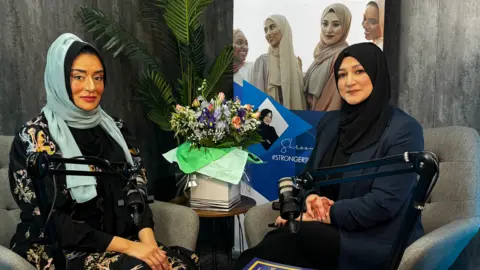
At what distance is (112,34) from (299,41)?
1.23m

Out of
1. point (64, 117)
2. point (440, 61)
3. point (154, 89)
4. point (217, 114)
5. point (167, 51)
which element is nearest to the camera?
point (64, 117)

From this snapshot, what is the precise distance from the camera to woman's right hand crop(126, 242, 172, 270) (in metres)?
1.73

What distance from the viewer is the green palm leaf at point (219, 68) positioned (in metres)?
2.86

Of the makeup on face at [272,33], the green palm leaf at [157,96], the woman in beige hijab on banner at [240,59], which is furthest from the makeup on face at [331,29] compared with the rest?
the green palm leaf at [157,96]

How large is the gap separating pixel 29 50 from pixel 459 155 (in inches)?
94.4

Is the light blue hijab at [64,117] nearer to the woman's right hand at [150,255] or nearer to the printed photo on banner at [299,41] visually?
the woman's right hand at [150,255]

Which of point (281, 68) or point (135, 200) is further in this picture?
point (281, 68)

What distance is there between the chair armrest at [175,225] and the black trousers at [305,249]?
1.00ft

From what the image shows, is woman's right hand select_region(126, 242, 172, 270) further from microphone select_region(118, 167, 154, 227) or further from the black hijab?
the black hijab

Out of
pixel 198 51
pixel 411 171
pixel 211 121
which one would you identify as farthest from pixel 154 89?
pixel 411 171

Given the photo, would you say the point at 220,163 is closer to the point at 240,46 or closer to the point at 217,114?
the point at 217,114

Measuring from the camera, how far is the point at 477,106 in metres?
2.50

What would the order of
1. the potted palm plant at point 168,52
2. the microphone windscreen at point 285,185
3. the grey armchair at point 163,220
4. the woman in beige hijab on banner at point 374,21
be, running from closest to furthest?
the microphone windscreen at point 285,185, the grey armchair at point 163,220, the woman in beige hijab on banner at point 374,21, the potted palm plant at point 168,52

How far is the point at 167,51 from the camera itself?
319 centimetres
